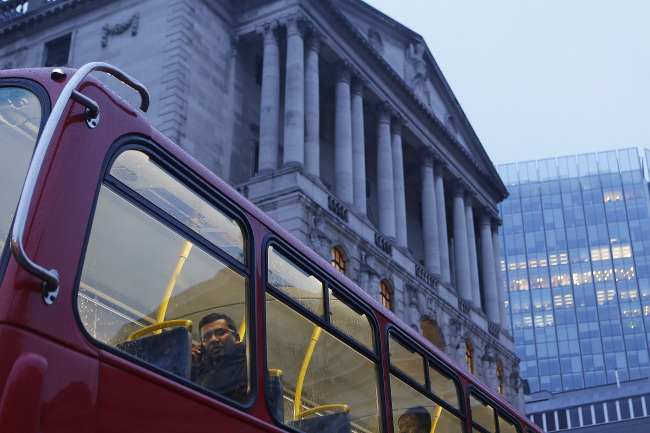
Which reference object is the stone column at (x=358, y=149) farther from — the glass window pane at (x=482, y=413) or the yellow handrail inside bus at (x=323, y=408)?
the yellow handrail inside bus at (x=323, y=408)

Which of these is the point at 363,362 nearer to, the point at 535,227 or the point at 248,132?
the point at 248,132

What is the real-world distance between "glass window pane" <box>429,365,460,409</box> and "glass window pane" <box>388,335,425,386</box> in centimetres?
27

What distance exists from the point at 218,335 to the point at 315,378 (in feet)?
4.62

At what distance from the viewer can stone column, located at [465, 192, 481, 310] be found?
45875mm

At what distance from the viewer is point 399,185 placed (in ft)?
133

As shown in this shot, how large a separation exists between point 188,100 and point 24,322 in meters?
27.4

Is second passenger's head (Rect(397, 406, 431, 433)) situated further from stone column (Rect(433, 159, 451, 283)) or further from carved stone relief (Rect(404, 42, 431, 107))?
carved stone relief (Rect(404, 42, 431, 107))

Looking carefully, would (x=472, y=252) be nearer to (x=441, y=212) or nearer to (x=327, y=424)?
(x=441, y=212)

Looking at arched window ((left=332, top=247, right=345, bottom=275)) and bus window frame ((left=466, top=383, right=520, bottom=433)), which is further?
arched window ((left=332, top=247, right=345, bottom=275))

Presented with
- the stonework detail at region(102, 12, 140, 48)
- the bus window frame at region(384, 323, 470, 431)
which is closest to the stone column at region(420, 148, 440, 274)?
the stonework detail at region(102, 12, 140, 48)

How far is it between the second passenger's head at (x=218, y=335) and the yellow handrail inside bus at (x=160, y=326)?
0.20 meters

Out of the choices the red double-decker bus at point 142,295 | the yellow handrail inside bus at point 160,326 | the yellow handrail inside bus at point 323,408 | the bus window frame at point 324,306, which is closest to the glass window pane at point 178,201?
the red double-decker bus at point 142,295

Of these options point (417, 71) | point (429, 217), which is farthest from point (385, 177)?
point (417, 71)

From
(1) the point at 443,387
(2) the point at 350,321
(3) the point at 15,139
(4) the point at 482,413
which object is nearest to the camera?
(3) the point at 15,139
